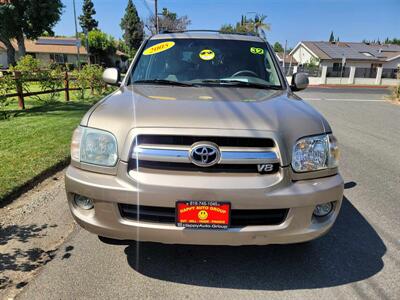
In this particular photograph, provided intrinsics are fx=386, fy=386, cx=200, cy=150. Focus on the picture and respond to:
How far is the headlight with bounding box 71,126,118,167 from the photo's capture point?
263 cm

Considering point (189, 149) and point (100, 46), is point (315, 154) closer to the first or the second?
point (189, 149)

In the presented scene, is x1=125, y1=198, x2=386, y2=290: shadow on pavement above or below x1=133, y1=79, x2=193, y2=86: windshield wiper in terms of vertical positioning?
below

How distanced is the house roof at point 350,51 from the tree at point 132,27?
114 feet

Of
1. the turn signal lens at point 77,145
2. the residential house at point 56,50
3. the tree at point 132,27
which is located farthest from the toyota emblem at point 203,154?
the tree at point 132,27

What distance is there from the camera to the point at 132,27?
78.4 meters

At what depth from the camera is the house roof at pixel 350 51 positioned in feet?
171

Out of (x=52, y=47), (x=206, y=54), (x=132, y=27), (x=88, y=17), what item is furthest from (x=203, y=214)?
(x=88, y=17)

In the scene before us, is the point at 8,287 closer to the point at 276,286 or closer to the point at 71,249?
the point at 71,249

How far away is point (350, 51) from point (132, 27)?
1723 inches

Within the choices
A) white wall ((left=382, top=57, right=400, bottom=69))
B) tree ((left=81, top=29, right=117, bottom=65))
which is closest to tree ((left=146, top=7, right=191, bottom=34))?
tree ((left=81, top=29, right=117, bottom=65))

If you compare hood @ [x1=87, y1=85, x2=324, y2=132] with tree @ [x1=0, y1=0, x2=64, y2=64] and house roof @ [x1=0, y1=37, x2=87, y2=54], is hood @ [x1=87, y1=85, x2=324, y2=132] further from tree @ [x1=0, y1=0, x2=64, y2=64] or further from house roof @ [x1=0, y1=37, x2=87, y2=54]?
house roof @ [x1=0, y1=37, x2=87, y2=54]

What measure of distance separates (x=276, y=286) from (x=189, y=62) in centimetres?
245

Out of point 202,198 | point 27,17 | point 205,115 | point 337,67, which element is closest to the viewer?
point 202,198

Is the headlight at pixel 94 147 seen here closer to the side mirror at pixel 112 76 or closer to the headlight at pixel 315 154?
the headlight at pixel 315 154
